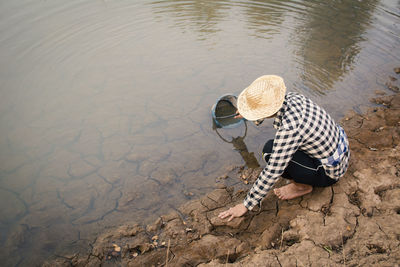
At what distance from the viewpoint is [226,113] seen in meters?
4.22

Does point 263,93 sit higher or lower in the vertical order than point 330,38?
higher

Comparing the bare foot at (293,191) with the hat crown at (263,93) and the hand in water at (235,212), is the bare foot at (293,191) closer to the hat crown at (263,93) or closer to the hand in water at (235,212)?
the hand in water at (235,212)

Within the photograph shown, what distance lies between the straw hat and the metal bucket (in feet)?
5.68

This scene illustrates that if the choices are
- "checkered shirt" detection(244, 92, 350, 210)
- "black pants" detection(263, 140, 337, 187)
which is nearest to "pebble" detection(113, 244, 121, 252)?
"checkered shirt" detection(244, 92, 350, 210)

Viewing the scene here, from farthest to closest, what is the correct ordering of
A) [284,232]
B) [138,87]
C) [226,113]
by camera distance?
1. [138,87]
2. [226,113]
3. [284,232]

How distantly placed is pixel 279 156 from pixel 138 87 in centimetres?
363

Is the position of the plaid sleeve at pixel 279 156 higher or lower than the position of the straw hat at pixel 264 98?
lower

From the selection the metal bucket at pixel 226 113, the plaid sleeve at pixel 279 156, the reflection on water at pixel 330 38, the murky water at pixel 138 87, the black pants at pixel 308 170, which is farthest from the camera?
the reflection on water at pixel 330 38

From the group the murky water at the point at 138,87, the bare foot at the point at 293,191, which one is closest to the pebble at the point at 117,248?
the murky water at the point at 138,87

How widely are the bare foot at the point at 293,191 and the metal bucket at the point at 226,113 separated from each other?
1.49m

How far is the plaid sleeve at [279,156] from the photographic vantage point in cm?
203

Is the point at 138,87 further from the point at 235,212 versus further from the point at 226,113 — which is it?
the point at 235,212

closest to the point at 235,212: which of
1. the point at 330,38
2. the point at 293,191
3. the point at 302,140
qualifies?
the point at 293,191

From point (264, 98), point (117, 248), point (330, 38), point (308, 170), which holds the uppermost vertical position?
point (264, 98)
